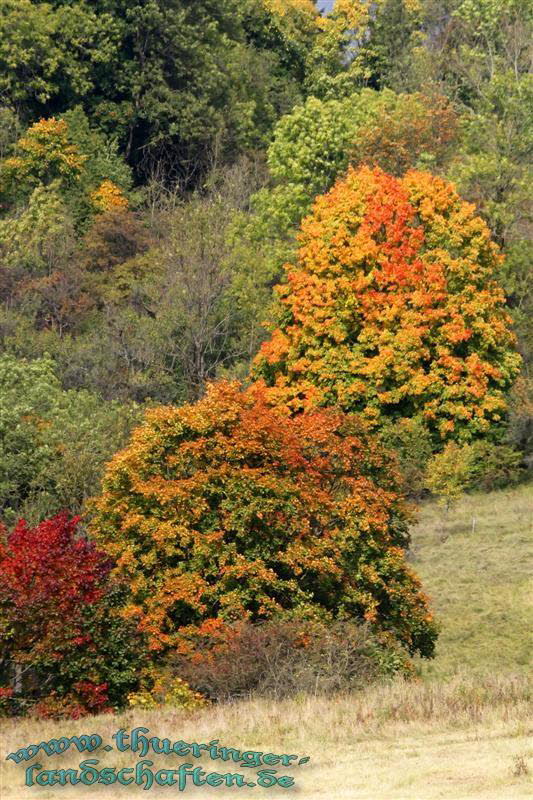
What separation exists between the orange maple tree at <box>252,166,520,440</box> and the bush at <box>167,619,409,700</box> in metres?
25.6

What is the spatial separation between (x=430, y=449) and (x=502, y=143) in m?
18.4

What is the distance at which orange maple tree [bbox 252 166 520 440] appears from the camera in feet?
182

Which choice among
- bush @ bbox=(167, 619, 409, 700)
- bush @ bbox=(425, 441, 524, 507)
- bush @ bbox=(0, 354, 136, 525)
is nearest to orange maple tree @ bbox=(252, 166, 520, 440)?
bush @ bbox=(425, 441, 524, 507)

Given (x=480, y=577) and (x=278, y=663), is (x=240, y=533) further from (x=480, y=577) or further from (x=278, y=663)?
(x=480, y=577)

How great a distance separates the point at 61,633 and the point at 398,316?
3035 cm

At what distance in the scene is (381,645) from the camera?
31812mm

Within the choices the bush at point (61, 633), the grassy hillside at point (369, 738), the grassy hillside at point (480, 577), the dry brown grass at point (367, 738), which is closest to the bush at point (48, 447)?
the grassy hillside at point (480, 577)

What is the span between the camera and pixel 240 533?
102 ft

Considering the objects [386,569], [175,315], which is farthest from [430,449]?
[386,569]

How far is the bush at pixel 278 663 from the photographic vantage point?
2814cm

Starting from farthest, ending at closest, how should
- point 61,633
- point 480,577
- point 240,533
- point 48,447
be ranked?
point 480,577
point 48,447
point 240,533
point 61,633

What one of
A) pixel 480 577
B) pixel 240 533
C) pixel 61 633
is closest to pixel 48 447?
pixel 480 577

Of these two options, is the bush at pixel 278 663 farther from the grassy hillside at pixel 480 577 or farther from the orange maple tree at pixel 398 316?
the orange maple tree at pixel 398 316

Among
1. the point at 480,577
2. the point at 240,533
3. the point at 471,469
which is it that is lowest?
the point at 480,577
